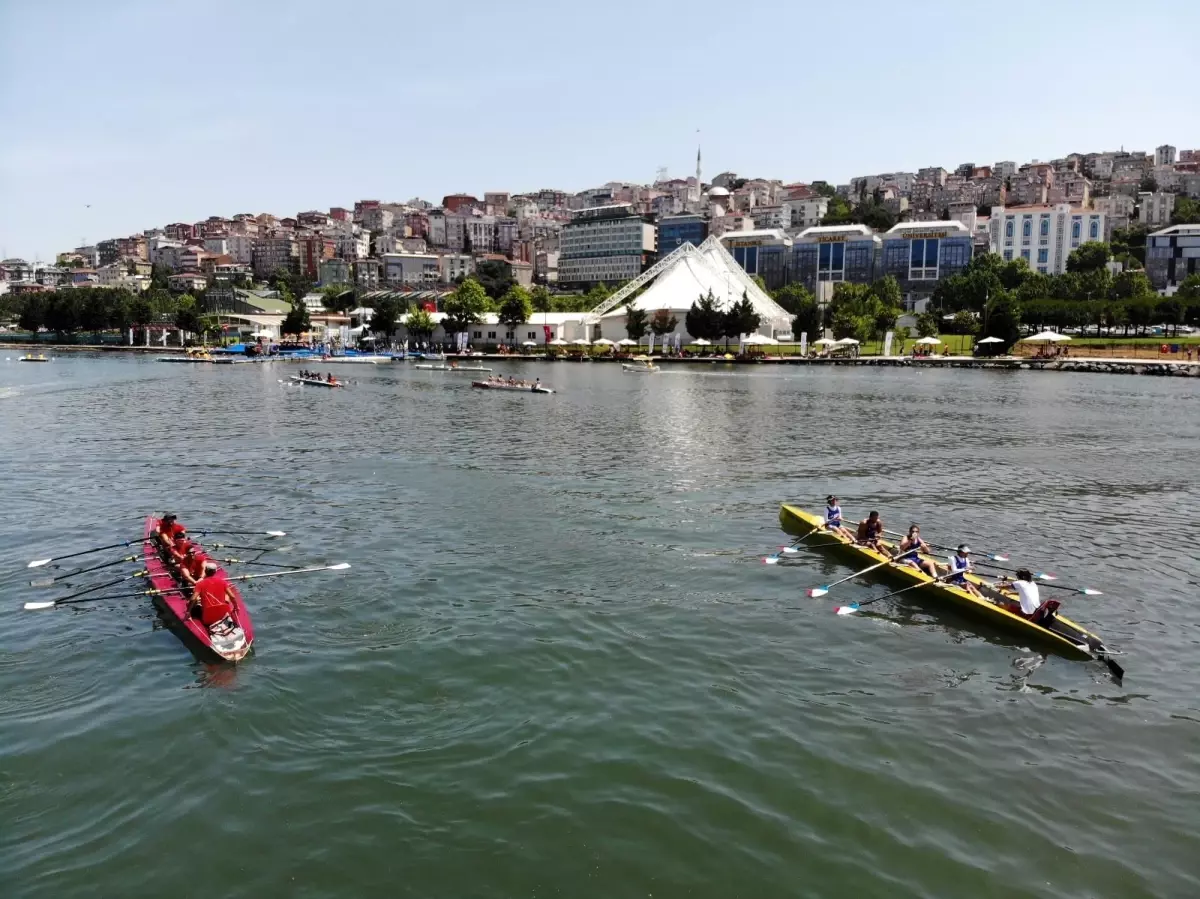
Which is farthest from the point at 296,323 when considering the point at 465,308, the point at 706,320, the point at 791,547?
Result: the point at 791,547

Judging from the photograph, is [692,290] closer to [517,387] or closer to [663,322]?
[663,322]

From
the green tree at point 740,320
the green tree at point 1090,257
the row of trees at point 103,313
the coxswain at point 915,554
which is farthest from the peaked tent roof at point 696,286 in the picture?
the coxswain at point 915,554

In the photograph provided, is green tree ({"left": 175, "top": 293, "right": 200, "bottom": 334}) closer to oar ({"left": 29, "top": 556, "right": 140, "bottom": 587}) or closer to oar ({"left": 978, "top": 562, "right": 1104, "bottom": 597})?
oar ({"left": 29, "top": 556, "right": 140, "bottom": 587})

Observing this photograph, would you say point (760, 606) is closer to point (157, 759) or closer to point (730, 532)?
point (730, 532)

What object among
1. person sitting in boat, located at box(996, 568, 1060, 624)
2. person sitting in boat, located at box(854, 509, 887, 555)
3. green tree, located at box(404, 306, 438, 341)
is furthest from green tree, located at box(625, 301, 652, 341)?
person sitting in boat, located at box(996, 568, 1060, 624)

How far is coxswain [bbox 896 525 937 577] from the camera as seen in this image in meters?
19.1

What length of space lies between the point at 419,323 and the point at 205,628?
120508 millimetres

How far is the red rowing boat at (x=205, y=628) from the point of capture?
49.8 ft

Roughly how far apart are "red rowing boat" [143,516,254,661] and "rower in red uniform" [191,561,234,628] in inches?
4.2

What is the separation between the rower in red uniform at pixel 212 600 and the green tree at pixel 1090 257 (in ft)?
540

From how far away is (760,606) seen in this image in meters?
18.4

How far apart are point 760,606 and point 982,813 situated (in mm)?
7598

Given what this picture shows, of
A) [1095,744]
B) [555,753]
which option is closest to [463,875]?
[555,753]

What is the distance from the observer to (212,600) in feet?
51.1
